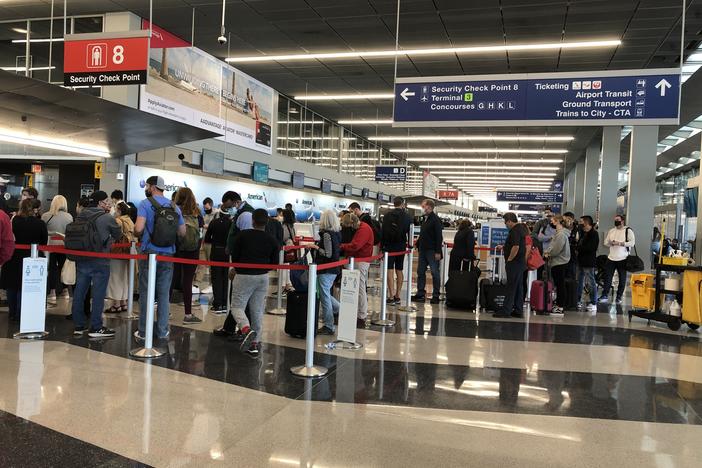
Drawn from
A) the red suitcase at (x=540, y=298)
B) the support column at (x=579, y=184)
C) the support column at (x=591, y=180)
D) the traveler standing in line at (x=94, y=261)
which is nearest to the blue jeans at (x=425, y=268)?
the red suitcase at (x=540, y=298)

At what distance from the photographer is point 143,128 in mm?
9242

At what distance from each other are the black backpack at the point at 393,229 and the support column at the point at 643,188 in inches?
295

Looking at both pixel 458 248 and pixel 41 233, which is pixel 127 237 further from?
pixel 458 248

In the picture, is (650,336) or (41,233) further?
(650,336)

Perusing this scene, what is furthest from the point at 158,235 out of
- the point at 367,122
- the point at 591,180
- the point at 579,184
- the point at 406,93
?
the point at 579,184

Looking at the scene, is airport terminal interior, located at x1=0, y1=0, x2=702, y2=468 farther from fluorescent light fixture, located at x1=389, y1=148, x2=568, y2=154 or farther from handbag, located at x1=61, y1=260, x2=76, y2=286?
fluorescent light fixture, located at x1=389, y1=148, x2=568, y2=154

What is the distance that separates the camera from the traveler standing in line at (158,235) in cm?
553

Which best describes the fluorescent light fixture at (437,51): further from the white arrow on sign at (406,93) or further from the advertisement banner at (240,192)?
the advertisement banner at (240,192)

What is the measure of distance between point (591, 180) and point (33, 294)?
20.1 meters

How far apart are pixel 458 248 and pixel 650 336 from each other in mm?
3118

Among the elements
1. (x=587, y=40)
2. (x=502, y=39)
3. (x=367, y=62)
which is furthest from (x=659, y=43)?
(x=367, y=62)

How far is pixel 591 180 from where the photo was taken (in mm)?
20891

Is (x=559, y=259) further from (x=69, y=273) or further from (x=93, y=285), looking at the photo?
(x=69, y=273)

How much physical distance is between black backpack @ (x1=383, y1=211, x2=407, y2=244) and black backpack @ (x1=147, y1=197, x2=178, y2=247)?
12.5 ft
